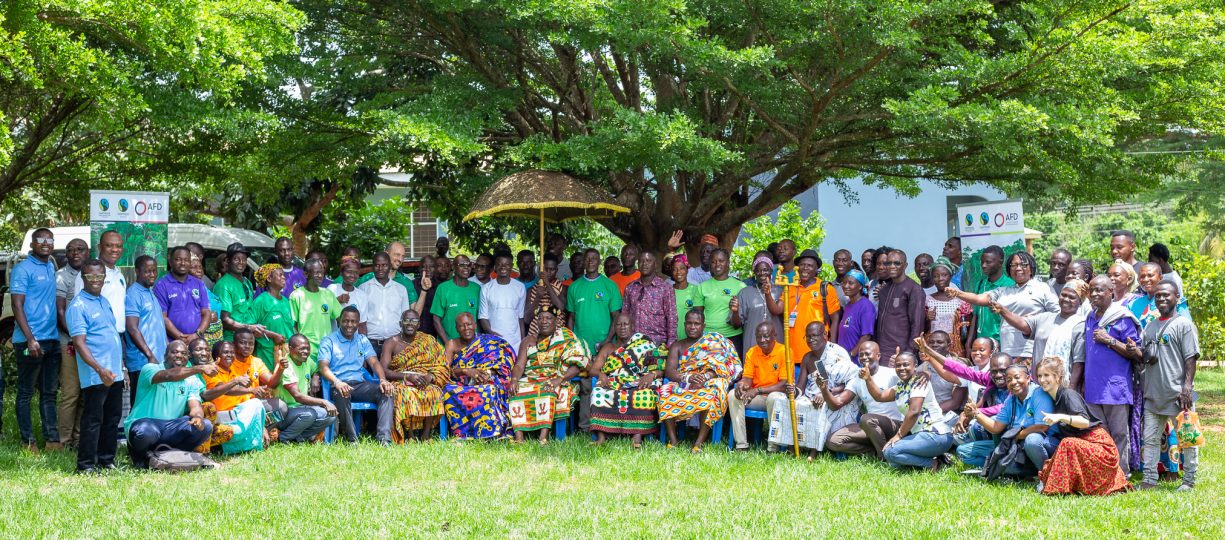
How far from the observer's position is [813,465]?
887 centimetres

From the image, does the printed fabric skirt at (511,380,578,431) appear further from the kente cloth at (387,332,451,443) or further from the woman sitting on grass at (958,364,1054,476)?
the woman sitting on grass at (958,364,1054,476)

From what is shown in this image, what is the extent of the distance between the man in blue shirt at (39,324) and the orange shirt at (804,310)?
21.6 ft

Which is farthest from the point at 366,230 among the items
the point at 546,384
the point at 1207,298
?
the point at 1207,298

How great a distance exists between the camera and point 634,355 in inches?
409

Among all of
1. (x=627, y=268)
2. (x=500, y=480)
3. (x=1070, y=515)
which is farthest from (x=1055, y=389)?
(x=627, y=268)

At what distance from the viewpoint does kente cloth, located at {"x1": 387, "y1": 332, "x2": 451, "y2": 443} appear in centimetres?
1030

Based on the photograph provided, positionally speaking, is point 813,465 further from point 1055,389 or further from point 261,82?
point 261,82

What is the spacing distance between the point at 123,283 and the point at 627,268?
16.5 ft

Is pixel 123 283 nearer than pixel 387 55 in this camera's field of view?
Yes

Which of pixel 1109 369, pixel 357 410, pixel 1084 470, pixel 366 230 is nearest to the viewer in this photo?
pixel 1084 470

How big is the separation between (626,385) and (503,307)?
65.4 inches

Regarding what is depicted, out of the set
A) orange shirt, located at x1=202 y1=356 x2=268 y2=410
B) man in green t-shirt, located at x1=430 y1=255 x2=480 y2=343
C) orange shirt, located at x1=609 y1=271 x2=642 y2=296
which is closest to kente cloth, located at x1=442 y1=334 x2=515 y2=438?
man in green t-shirt, located at x1=430 y1=255 x2=480 y2=343

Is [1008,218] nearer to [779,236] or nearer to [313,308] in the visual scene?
[313,308]

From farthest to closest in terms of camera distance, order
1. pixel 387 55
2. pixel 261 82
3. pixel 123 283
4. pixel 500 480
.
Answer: pixel 387 55, pixel 261 82, pixel 123 283, pixel 500 480
